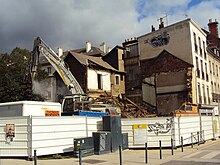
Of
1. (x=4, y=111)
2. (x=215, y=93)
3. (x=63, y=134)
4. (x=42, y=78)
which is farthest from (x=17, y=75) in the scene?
(x=215, y=93)

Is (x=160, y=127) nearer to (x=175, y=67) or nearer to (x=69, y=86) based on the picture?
(x=69, y=86)

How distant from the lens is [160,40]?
39469 millimetres

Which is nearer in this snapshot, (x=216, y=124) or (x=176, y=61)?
(x=216, y=124)

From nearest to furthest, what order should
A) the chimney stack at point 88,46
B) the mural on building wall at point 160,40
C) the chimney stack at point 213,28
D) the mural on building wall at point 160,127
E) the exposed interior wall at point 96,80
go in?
the mural on building wall at point 160,127 < the mural on building wall at point 160,40 < the exposed interior wall at point 96,80 < the chimney stack at point 88,46 < the chimney stack at point 213,28

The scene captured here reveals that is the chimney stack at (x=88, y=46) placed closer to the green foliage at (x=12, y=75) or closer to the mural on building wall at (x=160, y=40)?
the mural on building wall at (x=160, y=40)

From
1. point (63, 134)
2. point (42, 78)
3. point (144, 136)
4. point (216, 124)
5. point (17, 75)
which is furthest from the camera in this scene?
point (42, 78)

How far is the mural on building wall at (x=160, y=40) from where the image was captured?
38.8 m

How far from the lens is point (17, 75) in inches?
1375

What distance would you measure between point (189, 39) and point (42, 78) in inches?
754

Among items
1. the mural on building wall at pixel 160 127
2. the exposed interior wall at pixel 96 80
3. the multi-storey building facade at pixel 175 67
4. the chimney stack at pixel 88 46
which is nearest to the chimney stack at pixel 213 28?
the multi-storey building facade at pixel 175 67

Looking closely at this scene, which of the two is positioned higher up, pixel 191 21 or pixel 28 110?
pixel 191 21

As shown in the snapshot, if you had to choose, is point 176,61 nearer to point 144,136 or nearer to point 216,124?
point 216,124

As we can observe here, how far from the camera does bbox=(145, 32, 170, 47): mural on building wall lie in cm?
3875

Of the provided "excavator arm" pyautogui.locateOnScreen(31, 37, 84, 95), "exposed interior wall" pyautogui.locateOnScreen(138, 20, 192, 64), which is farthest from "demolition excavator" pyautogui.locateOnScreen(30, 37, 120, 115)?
"exposed interior wall" pyautogui.locateOnScreen(138, 20, 192, 64)
